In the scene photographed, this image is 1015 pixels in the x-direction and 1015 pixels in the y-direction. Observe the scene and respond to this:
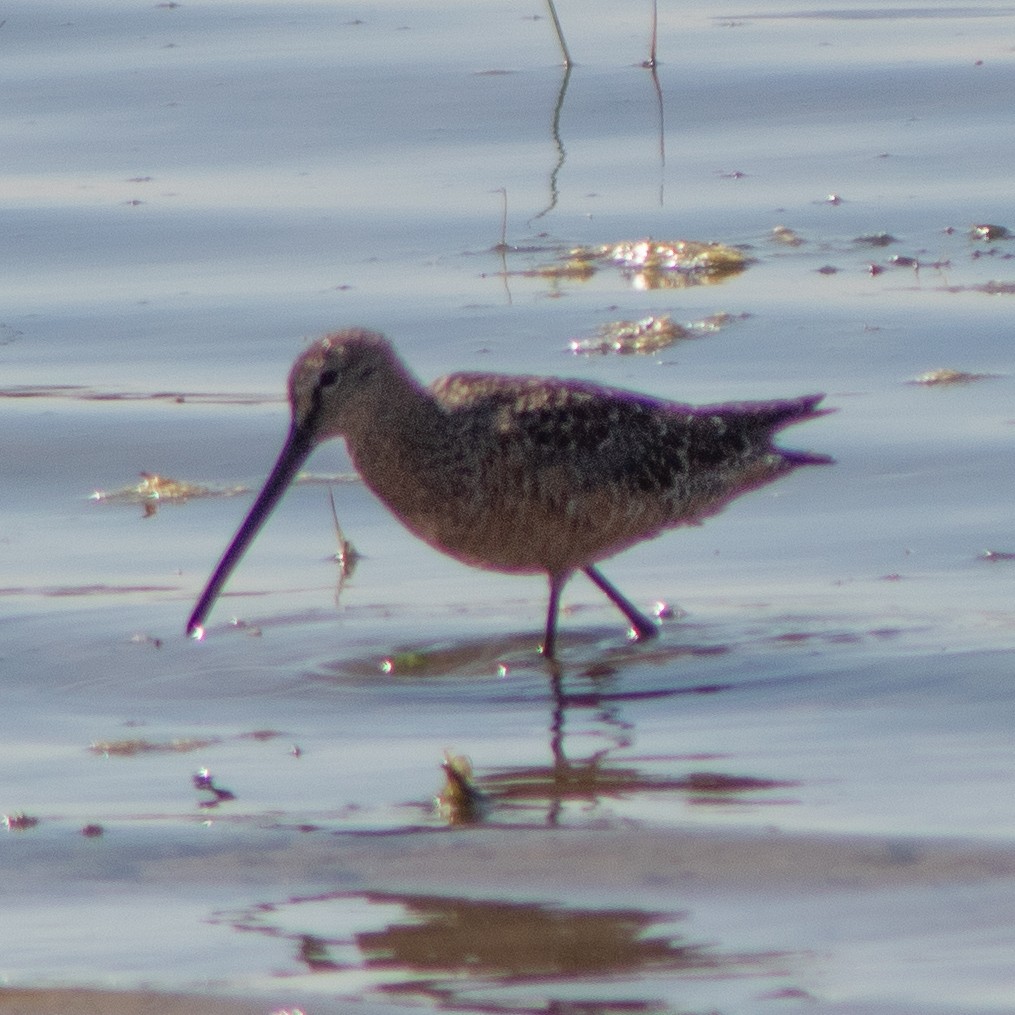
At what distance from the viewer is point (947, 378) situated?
23.1 feet

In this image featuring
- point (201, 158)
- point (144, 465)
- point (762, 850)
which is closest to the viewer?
point (762, 850)

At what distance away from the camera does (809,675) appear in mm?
5004

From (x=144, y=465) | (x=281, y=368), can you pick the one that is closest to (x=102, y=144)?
(x=281, y=368)

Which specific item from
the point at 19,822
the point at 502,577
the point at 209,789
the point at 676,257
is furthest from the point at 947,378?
the point at 19,822

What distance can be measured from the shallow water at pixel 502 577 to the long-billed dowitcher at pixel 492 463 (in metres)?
0.22

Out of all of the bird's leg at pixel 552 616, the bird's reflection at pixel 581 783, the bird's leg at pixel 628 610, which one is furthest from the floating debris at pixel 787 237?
the bird's reflection at pixel 581 783

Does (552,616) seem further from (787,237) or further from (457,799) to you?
(787,237)

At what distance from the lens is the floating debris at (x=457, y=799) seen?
416cm

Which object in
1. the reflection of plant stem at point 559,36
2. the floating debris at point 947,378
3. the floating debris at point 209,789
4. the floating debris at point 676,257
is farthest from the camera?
the reflection of plant stem at point 559,36

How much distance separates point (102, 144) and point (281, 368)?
125 inches

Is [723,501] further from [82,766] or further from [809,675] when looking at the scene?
[82,766]

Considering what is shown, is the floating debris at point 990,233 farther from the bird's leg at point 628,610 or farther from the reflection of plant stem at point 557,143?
the bird's leg at point 628,610

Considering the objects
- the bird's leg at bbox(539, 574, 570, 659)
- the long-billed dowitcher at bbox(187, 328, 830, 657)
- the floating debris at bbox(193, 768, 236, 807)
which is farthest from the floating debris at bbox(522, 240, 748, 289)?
the floating debris at bbox(193, 768, 236, 807)

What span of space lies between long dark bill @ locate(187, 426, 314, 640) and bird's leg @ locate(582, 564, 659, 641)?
0.72 metres
